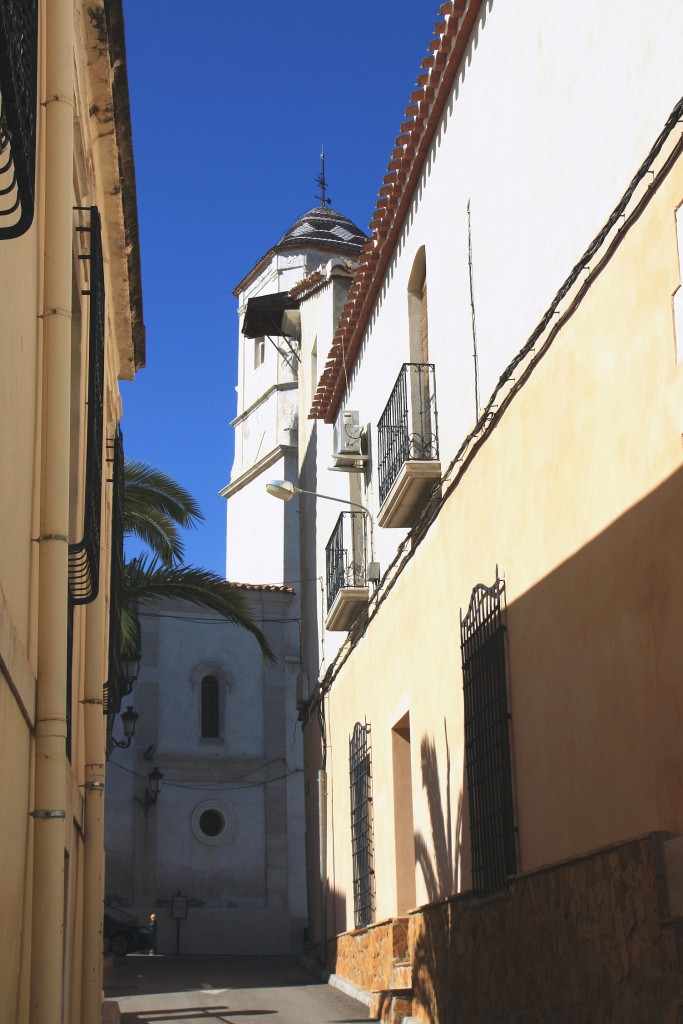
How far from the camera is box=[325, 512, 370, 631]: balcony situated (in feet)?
53.9

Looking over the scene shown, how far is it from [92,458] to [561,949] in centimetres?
402

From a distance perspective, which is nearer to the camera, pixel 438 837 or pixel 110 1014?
pixel 110 1014

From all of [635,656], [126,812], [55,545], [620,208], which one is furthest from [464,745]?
[126,812]

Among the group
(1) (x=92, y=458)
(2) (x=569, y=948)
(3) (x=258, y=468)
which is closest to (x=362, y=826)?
(2) (x=569, y=948)

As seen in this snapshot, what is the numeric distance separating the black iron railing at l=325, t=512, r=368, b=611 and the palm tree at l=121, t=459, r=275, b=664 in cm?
143

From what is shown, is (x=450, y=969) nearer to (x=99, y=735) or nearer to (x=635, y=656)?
(x=99, y=735)

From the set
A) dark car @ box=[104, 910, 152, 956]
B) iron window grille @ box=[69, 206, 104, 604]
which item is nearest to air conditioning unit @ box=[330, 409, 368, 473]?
iron window grille @ box=[69, 206, 104, 604]

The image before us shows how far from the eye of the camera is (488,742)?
1038 centimetres

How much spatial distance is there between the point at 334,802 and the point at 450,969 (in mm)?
7363

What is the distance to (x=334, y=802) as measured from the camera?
18.3m

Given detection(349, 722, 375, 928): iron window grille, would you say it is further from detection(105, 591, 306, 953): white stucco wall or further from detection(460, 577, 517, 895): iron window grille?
detection(105, 591, 306, 953): white stucco wall

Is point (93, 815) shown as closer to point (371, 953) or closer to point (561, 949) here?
point (561, 949)

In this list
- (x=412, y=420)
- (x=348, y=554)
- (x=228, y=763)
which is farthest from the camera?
(x=228, y=763)

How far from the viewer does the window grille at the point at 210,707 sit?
2980 centimetres
